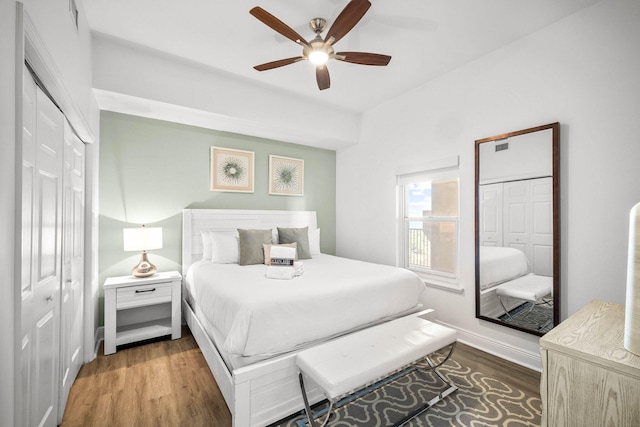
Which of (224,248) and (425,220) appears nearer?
(224,248)

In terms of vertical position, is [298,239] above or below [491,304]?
above

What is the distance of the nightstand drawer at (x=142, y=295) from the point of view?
274cm

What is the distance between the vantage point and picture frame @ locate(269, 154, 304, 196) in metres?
4.22

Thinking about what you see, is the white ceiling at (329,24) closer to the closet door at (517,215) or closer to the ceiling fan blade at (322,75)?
the ceiling fan blade at (322,75)

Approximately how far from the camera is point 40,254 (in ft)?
4.53

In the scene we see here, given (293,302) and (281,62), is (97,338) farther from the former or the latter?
(281,62)

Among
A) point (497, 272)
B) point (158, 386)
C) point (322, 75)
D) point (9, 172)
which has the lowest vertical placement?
point (158, 386)

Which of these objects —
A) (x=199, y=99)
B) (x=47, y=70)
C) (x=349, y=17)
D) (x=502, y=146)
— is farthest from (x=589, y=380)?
(x=199, y=99)

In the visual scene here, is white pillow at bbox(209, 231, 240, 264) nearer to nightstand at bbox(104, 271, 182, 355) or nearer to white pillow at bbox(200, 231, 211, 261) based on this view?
white pillow at bbox(200, 231, 211, 261)

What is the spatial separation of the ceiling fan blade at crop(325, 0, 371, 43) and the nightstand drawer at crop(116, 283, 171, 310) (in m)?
2.80

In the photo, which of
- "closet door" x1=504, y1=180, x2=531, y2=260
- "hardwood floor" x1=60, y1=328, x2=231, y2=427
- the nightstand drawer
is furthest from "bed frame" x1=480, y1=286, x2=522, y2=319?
the nightstand drawer

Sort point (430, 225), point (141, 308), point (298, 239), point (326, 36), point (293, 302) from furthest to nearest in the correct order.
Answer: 1. point (298, 239)
2. point (430, 225)
3. point (141, 308)
4. point (326, 36)
5. point (293, 302)

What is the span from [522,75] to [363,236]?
262 cm

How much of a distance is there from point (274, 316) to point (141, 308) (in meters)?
2.23
